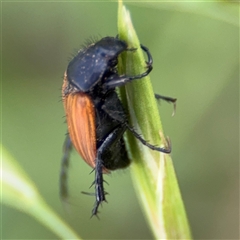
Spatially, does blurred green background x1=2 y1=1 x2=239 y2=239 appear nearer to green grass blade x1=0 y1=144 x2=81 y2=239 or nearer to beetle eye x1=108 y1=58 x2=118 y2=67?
beetle eye x1=108 y1=58 x2=118 y2=67

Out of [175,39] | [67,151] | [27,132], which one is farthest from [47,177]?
[175,39]

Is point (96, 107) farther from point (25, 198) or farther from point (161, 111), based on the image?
point (161, 111)

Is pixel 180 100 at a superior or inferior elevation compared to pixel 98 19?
inferior

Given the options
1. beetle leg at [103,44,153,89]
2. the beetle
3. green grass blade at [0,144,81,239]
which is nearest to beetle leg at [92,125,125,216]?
the beetle

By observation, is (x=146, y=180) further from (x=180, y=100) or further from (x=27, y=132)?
(x=27, y=132)

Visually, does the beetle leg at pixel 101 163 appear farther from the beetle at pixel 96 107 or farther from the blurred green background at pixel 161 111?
the blurred green background at pixel 161 111
